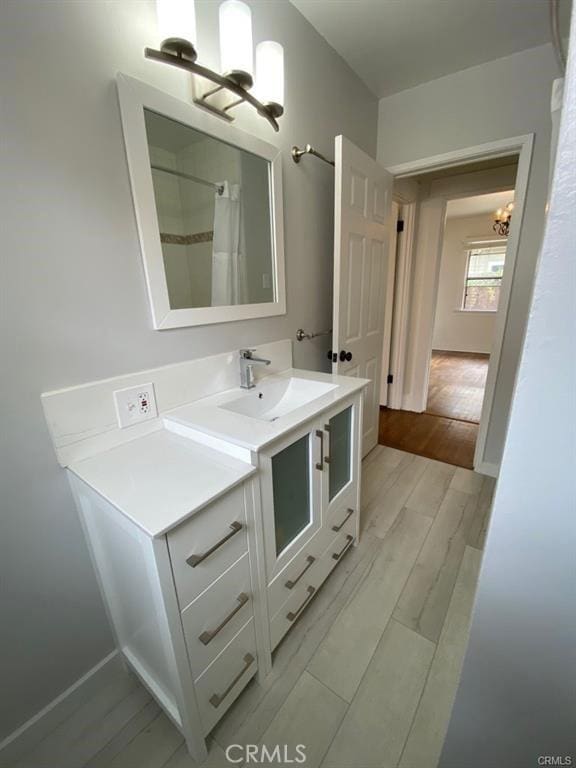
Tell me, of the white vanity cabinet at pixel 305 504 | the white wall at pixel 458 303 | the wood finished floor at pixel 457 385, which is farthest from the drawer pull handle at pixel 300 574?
the white wall at pixel 458 303

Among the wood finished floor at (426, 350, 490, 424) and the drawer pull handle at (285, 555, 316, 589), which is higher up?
the drawer pull handle at (285, 555, 316, 589)

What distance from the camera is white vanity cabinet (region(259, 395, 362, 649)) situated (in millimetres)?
993

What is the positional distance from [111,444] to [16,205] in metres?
0.65

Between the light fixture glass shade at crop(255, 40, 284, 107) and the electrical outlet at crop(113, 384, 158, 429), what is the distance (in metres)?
1.09

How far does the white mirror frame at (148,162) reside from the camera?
2.96 ft

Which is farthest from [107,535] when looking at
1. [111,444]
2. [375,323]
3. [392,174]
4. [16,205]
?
[392,174]

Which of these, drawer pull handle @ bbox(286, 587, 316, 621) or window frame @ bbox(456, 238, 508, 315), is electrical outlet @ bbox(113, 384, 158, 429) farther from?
window frame @ bbox(456, 238, 508, 315)

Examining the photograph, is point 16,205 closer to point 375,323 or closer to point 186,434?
point 186,434

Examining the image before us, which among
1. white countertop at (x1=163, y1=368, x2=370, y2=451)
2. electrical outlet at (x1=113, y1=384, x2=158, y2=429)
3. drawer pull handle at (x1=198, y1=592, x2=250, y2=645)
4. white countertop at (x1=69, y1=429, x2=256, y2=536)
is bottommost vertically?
drawer pull handle at (x1=198, y1=592, x2=250, y2=645)

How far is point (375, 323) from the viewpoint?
2230 mm

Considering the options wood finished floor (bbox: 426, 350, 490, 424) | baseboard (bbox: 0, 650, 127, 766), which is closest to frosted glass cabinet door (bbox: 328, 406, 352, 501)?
baseboard (bbox: 0, 650, 127, 766)

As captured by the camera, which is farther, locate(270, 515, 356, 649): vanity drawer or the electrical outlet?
locate(270, 515, 356, 649): vanity drawer

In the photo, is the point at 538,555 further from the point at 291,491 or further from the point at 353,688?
the point at 353,688

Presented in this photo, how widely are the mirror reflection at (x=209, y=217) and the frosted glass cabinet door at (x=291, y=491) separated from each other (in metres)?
0.64
